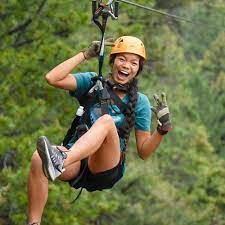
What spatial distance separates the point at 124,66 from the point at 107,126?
2.08 feet

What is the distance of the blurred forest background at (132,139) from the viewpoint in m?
13.2

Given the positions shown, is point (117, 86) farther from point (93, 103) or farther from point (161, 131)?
point (161, 131)

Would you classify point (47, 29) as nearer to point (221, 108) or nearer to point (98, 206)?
point (98, 206)

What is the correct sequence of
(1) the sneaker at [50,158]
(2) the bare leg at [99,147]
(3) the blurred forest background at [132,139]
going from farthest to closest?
(3) the blurred forest background at [132,139] < (2) the bare leg at [99,147] < (1) the sneaker at [50,158]

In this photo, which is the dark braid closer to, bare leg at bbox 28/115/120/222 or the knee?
bare leg at bbox 28/115/120/222

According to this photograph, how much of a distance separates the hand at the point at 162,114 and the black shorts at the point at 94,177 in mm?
403

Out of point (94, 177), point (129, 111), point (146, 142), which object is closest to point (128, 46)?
point (129, 111)

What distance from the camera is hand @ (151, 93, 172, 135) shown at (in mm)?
6144

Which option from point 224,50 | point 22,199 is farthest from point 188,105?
point 22,199

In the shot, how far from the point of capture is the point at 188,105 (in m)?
28.7

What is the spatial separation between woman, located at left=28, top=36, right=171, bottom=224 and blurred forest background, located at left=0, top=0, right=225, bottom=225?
16.9 ft

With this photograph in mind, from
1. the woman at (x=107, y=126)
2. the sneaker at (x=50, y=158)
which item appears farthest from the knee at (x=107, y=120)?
the sneaker at (x=50, y=158)

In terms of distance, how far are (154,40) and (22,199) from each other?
10.9 meters

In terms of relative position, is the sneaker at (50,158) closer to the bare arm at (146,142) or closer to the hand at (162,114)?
the hand at (162,114)
